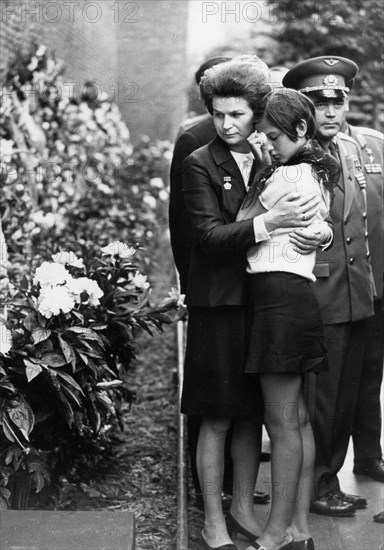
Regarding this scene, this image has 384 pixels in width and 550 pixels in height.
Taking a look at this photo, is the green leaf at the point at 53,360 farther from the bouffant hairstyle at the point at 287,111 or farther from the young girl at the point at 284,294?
the bouffant hairstyle at the point at 287,111

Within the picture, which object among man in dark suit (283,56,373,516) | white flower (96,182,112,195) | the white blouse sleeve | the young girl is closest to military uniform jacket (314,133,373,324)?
man in dark suit (283,56,373,516)

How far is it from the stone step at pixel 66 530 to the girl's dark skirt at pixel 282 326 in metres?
0.79

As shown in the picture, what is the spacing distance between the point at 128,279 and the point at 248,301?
4.71 feet

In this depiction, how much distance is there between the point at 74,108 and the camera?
9.09m

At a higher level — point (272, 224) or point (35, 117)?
point (35, 117)

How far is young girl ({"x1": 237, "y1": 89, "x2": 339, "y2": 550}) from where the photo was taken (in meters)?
3.81

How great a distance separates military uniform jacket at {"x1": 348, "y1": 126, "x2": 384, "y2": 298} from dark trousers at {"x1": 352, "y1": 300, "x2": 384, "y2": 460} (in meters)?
0.35

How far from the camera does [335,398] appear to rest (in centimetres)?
478

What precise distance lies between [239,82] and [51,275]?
49.2 inches

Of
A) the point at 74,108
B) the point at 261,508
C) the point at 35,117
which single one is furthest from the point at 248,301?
the point at 74,108

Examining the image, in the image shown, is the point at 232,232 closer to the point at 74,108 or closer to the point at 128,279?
the point at 128,279

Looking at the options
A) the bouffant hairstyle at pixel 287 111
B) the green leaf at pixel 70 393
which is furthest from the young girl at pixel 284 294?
the green leaf at pixel 70 393

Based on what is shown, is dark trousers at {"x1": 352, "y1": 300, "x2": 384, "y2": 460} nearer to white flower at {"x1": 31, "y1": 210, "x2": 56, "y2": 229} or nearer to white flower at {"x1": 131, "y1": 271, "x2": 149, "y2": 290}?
white flower at {"x1": 131, "y1": 271, "x2": 149, "y2": 290}

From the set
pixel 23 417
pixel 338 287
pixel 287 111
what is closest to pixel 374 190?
pixel 338 287
